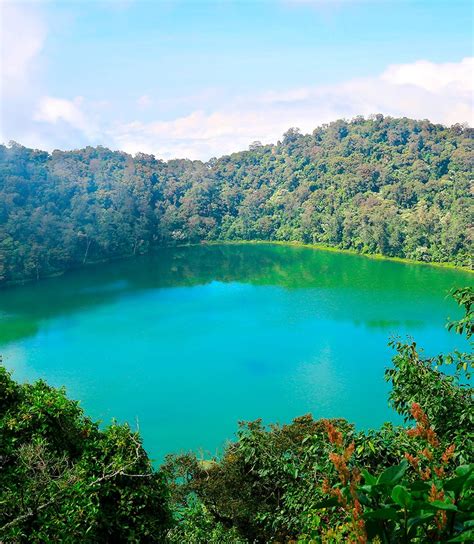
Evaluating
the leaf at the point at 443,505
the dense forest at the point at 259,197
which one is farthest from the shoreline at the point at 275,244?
the leaf at the point at 443,505

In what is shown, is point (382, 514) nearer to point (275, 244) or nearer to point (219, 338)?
point (219, 338)

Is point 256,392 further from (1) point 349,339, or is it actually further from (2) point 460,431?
(2) point 460,431

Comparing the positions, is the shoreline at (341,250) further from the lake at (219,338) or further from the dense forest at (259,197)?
the lake at (219,338)

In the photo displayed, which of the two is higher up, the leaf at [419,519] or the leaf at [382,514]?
the leaf at [382,514]

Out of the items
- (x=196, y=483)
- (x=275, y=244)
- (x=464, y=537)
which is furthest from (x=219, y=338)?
(x=275, y=244)

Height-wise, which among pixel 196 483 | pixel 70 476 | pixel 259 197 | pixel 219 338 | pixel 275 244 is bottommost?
pixel 219 338

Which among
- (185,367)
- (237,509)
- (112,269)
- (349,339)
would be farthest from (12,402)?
(112,269)
